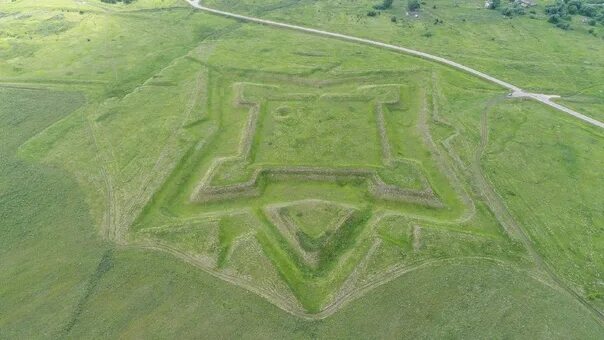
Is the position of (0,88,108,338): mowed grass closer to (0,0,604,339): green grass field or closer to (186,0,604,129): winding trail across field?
(0,0,604,339): green grass field

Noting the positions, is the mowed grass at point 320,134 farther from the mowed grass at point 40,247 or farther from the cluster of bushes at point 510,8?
the cluster of bushes at point 510,8

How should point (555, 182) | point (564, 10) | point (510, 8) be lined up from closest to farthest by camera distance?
point (555, 182)
point (564, 10)
point (510, 8)

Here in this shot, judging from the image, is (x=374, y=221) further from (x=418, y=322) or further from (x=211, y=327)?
(x=211, y=327)

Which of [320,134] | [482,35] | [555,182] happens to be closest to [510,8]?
[482,35]

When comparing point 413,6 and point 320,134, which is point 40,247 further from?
point 413,6

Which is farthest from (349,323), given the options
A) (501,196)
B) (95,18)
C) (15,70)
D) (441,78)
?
(95,18)

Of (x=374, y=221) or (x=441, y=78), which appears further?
(x=441, y=78)
